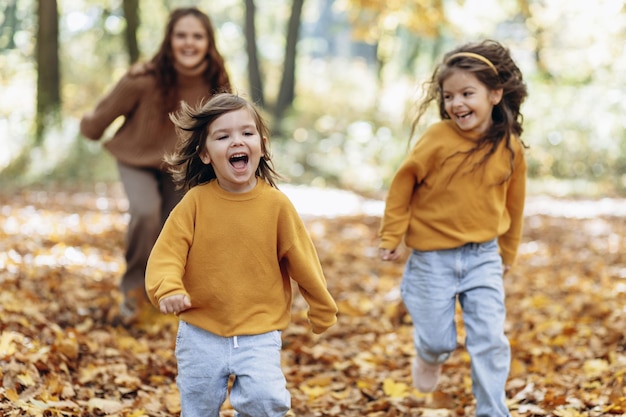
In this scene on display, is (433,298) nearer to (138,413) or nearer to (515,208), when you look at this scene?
(515,208)

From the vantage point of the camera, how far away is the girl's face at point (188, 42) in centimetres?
576

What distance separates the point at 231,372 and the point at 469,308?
1505mm

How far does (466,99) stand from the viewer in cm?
423

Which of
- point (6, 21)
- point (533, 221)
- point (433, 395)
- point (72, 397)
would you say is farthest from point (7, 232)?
point (6, 21)

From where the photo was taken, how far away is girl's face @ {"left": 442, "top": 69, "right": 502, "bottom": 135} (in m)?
4.22

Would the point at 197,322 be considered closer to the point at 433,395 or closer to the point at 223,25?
the point at 433,395

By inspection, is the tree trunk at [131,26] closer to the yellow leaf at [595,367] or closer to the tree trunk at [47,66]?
the tree trunk at [47,66]

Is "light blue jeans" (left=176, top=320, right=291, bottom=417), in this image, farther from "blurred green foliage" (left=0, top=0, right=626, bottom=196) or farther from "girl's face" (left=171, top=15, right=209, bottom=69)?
"blurred green foliage" (left=0, top=0, right=626, bottom=196)

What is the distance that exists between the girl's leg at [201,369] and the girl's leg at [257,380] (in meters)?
0.06

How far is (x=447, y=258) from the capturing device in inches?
170

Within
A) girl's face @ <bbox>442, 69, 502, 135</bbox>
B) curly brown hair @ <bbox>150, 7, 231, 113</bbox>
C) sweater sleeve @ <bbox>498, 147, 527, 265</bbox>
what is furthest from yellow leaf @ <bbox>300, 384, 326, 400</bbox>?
curly brown hair @ <bbox>150, 7, 231, 113</bbox>

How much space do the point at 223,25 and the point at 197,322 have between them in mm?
38388

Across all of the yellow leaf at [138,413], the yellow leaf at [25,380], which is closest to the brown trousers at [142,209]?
the yellow leaf at [25,380]

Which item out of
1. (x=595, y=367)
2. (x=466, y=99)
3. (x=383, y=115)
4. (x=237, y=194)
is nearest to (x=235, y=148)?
(x=237, y=194)
